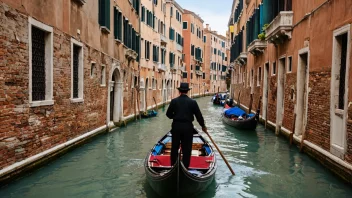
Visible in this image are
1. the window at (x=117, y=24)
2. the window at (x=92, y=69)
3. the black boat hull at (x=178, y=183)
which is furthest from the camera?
the window at (x=117, y=24)

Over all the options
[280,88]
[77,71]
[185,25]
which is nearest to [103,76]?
[77,71]

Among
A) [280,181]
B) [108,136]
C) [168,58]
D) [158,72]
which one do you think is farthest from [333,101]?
[168,58]

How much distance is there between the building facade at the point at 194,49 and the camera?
36.2m

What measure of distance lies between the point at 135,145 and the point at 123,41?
18.1 ft

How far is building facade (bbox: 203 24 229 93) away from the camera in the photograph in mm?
45719

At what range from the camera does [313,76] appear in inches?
291

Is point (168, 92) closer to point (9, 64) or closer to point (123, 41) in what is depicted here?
point (123, 41)

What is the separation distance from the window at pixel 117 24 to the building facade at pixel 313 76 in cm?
495

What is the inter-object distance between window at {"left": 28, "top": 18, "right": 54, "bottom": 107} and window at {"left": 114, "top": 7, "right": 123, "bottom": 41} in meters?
5.56

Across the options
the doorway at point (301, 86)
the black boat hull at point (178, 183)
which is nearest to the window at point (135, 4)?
the doorway at point (301, 86)

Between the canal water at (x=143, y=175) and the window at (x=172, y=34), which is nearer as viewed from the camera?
the canal water at (x=143, y=175)

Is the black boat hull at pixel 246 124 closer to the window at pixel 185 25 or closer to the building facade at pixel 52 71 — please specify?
the building facade at pixel 52 71

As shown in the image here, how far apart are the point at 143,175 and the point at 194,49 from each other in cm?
3293

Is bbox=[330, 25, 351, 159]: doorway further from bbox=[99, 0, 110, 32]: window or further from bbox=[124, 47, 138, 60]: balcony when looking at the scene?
bbox=[124, 47, 138, 60]: balcony
